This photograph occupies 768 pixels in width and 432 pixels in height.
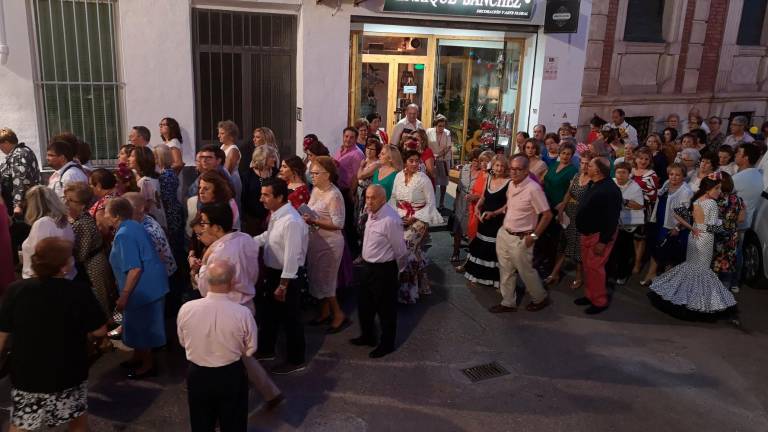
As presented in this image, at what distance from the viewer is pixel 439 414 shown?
509 cm

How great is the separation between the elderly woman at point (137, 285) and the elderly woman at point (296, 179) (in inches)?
56.8

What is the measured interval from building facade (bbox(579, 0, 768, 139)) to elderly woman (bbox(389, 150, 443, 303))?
7.63m

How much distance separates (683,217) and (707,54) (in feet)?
31.6

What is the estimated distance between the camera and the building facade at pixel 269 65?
30.6ft

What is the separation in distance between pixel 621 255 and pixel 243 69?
6576 mm

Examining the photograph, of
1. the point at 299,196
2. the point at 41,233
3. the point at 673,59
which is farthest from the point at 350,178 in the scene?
the point at 673,59

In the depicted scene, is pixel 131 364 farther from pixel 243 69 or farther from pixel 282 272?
pixel 243 69

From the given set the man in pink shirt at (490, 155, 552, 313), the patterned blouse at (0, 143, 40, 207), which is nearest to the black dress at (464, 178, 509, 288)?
the man in pink shirt at (490, 155, 552, 313)

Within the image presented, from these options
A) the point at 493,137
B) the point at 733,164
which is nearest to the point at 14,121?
the point at 493,137

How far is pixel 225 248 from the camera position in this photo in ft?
14.8

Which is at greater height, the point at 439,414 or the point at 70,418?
the point at 70,418

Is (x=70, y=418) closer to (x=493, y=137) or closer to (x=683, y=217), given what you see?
(x=683, y=217)

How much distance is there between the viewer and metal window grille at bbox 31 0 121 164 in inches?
363

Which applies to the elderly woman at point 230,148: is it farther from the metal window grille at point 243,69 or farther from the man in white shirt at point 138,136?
the metal window grille at point 243,69
